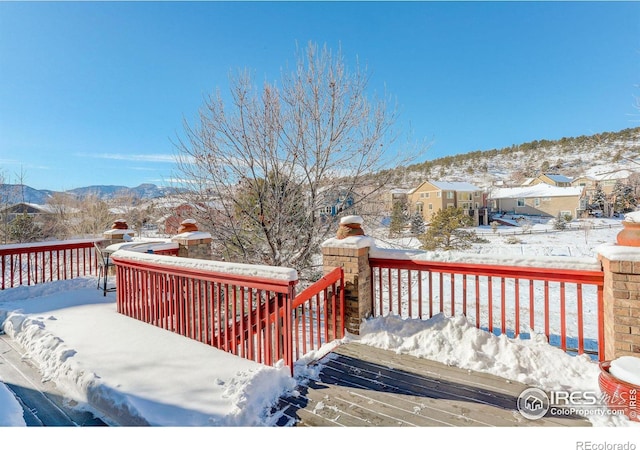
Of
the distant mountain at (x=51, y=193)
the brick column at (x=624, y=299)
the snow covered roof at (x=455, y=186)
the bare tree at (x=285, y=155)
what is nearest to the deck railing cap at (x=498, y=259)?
the brick column at (x=624, y=299)

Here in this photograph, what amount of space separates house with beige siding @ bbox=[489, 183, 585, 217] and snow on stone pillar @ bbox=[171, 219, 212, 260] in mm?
14949

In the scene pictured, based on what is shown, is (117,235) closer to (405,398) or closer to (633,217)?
(405,398)

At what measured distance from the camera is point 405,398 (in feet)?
7.42

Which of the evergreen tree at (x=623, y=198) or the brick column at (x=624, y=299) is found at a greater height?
the evergreen tree at (x=623, y=198)

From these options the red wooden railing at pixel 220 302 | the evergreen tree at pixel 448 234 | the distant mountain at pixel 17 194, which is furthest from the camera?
the evergreen tree at pixel 448 234

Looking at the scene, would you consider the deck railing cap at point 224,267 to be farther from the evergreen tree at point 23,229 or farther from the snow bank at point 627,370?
the evergreen tree at point 23,229

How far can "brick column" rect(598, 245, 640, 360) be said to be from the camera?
2.27 meters

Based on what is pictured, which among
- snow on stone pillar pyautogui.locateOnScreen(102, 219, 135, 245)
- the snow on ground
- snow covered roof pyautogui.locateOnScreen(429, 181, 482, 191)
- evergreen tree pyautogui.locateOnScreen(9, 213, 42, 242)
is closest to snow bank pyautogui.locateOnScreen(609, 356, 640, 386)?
the snow on ground

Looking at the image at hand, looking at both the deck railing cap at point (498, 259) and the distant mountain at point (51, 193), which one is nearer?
the deck railing cap at point (498, 259)

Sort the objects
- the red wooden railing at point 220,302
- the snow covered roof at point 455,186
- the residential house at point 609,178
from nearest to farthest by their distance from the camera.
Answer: the red wooden railing at point 220,302 < the residential house at point 609,178 < the snow covered roof at point 455,186

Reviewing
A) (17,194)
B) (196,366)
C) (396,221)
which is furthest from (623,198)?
(17,194)

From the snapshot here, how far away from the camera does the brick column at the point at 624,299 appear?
7.45 ft

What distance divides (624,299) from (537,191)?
19050 millimetres

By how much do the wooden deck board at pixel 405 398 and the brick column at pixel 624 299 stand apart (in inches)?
32.4
